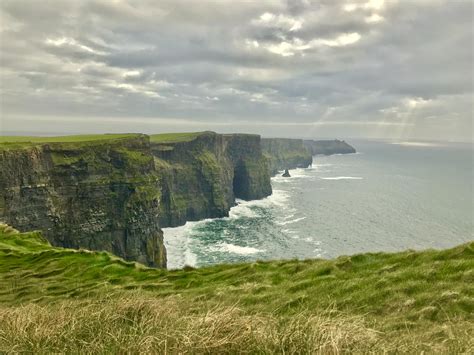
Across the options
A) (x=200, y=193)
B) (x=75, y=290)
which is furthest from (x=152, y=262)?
(x=75, y=290)

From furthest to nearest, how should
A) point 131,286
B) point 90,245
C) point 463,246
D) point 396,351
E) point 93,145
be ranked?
point 93,145, point 90,245, point 131,286, point 463,246, point 396,351

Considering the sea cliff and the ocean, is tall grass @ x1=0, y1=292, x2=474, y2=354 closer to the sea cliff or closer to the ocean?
the sea cliff

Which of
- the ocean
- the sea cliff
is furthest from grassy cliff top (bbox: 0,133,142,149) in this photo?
the ocean

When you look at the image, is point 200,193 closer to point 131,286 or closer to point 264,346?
point 131,286

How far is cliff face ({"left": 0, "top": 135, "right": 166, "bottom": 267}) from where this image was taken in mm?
78125

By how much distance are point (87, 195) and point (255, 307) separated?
89.0m

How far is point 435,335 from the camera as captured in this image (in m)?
8.77

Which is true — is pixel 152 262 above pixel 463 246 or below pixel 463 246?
below

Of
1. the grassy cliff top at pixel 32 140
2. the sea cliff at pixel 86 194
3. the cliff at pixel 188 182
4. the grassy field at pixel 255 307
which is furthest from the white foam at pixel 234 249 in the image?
the grassy field at pixel 255 307

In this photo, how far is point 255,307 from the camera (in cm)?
1305

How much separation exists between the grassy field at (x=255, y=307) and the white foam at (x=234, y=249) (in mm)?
84437

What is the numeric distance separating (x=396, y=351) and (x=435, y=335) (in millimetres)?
3431

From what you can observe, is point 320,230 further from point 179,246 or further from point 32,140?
point 32,140

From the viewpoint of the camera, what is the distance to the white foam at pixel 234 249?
109000mm
